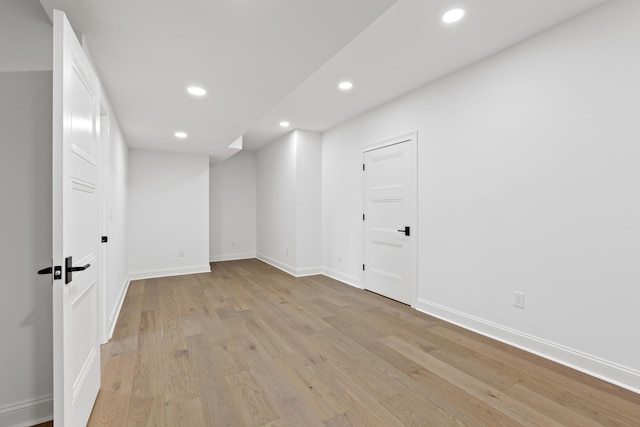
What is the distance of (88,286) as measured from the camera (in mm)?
1614

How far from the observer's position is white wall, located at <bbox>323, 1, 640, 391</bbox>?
1942 millimetres

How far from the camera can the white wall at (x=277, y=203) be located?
521 centimetres

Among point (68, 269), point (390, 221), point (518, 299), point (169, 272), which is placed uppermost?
point (390, 221)

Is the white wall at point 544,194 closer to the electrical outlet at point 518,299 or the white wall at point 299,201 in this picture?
the electrical outlet at point 518,299

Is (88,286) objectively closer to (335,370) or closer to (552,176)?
(335,370)

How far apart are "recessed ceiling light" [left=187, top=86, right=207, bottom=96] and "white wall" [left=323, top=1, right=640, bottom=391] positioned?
92.5 inches

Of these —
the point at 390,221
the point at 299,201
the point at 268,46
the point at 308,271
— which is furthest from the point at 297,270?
the point at 268,46

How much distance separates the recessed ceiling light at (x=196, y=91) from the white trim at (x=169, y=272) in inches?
145

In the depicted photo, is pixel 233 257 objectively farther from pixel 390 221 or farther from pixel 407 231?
pixel 407 231

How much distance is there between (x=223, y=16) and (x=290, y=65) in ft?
1.98

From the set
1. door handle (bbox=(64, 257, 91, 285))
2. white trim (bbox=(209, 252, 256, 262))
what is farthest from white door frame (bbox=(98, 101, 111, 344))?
white trim (bbox=(209, 252, 256, 262))

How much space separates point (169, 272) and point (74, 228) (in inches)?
168

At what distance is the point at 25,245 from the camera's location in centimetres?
161

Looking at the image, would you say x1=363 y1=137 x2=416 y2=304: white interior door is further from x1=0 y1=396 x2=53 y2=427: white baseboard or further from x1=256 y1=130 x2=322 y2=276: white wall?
x1=0 y1=396 x2=53 y2=427: white baseboard
